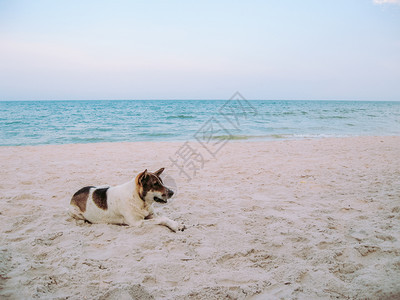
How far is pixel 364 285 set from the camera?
7.91ft

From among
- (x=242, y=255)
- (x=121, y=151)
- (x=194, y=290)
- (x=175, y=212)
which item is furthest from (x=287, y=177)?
(x=121, y=151)

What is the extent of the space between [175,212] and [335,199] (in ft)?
9.73

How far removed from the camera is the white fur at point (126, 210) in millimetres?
3934

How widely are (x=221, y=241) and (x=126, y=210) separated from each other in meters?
1.49

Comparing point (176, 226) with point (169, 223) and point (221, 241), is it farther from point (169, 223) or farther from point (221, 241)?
point (221, 241)

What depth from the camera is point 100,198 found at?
4090 mm

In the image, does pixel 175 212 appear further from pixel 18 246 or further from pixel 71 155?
pixel 71 155

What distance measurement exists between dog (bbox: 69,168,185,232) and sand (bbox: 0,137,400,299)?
0.16 meters

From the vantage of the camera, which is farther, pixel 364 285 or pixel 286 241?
pixel 286 241

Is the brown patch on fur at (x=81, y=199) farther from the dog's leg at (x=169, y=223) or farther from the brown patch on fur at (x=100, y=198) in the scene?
the dog's leg at (x=169, y=223)

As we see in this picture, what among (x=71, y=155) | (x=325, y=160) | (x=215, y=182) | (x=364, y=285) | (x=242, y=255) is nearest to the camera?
(x=364, y=285)

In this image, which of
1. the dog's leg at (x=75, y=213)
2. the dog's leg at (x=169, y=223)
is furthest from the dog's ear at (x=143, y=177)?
the dog's leg at (x=75, y=213)

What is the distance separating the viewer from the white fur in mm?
3934

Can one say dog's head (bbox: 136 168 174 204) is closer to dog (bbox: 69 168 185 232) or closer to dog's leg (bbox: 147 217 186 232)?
dog (bbox: 69 168 185 232)
